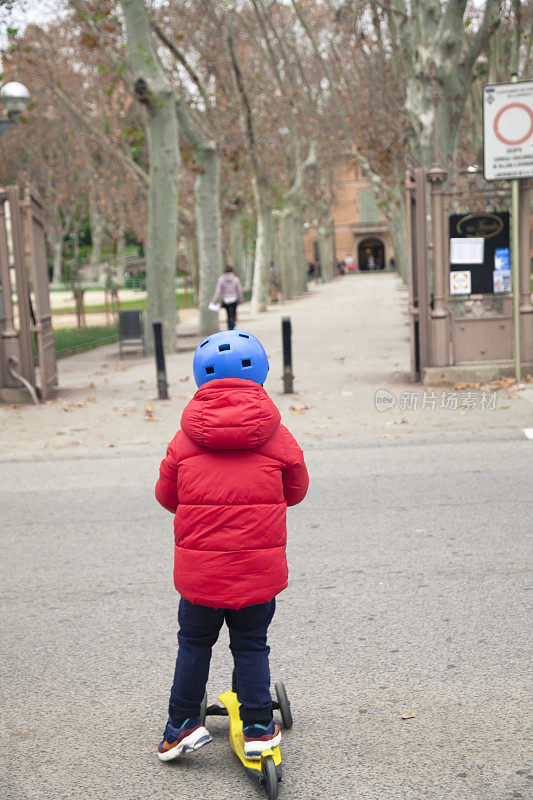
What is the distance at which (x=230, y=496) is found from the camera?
3018mm

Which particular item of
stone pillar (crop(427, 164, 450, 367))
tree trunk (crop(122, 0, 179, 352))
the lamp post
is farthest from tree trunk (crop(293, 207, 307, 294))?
stone pillar (crop(427, 164, 450, 367))

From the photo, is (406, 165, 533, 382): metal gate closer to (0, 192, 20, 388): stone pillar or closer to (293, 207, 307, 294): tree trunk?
(0, 192, 20, 388): stone pillar

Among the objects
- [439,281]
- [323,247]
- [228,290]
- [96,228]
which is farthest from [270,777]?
[323,247]

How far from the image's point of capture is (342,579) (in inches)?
200

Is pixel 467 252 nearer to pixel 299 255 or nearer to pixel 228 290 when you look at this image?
pixel 228 290

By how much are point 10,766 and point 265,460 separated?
4.62 ft

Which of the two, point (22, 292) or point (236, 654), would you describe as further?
point (22, 292)

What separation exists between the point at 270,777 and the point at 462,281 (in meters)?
9.58

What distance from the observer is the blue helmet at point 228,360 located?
9.95ft

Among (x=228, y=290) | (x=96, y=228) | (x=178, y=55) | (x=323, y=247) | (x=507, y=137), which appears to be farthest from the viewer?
(x=323, y=247)

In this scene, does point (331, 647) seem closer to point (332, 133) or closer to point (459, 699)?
point (459, 699)

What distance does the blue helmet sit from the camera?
9.95ft

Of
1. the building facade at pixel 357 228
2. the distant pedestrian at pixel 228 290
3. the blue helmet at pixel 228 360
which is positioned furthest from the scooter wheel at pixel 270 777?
the building facade at pixel 357 228

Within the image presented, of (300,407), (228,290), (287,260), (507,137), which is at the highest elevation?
(507,137)
